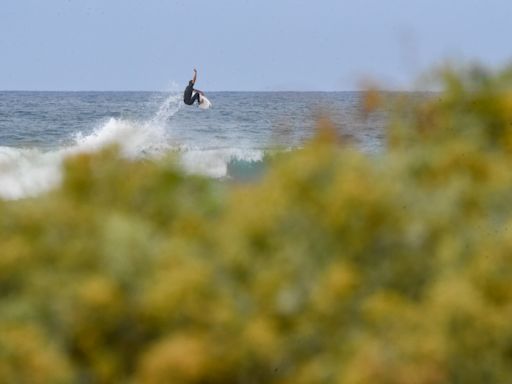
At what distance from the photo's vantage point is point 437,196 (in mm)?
1854

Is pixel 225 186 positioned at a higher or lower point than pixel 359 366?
higher

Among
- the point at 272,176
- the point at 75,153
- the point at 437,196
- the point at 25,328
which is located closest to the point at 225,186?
the point at 272,176

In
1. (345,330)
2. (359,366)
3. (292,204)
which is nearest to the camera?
(359,366)

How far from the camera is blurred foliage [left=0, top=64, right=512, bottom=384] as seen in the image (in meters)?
1.60

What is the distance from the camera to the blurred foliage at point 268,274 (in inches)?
63.0

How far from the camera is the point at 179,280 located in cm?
159

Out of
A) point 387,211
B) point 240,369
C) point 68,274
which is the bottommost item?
point 240,369

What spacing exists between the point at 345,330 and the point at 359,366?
0.13 meters

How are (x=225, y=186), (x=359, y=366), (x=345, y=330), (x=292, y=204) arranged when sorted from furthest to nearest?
(x=225, y=186)
(x=292, y=204)
(x=345, y=330)
(x=359, y=366)

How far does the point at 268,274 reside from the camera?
169cm

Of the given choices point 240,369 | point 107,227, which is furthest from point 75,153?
point 240,369

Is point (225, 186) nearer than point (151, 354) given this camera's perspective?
No

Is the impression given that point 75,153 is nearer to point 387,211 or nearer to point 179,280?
point 179,280

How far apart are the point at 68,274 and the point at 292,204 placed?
446mm
